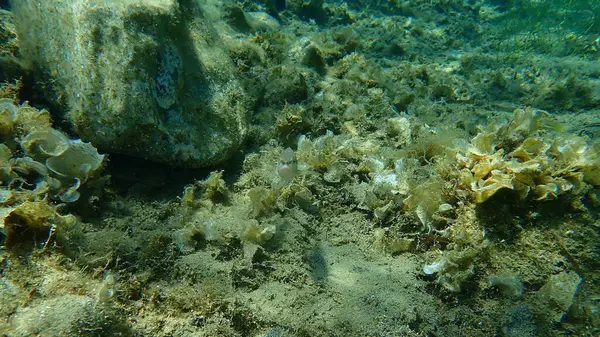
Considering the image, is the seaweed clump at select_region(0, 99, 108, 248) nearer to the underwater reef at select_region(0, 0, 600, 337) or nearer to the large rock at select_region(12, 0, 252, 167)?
the underwater reef at select_region(0, 0, 600, 337)

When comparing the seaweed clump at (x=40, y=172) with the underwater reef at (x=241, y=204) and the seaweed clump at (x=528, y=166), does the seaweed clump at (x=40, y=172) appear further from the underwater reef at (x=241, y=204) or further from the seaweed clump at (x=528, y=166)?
the seaweed clump at (x=528, y=166)

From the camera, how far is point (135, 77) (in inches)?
115

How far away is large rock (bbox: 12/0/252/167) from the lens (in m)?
2.87

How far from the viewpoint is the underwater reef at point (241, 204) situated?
218 centimetres

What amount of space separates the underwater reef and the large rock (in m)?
0.02

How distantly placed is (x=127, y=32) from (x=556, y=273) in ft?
13.8

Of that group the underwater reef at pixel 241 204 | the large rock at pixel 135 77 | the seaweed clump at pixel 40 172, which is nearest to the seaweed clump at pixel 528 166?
the underwater reef at pixel 241 204

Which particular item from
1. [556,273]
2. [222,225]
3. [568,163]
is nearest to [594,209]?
[568,163]

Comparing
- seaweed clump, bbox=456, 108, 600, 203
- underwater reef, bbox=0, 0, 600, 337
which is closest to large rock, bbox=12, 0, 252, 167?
underwater reef, bbox=0, 0, 600, 337

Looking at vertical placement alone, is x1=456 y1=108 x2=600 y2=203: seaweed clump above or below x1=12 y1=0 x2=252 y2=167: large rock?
below

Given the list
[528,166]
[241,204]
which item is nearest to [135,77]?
[241,204]

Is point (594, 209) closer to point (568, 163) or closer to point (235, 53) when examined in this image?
point (568, 163)

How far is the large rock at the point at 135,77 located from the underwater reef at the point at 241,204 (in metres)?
0.02

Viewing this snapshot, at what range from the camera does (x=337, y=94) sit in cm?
474
